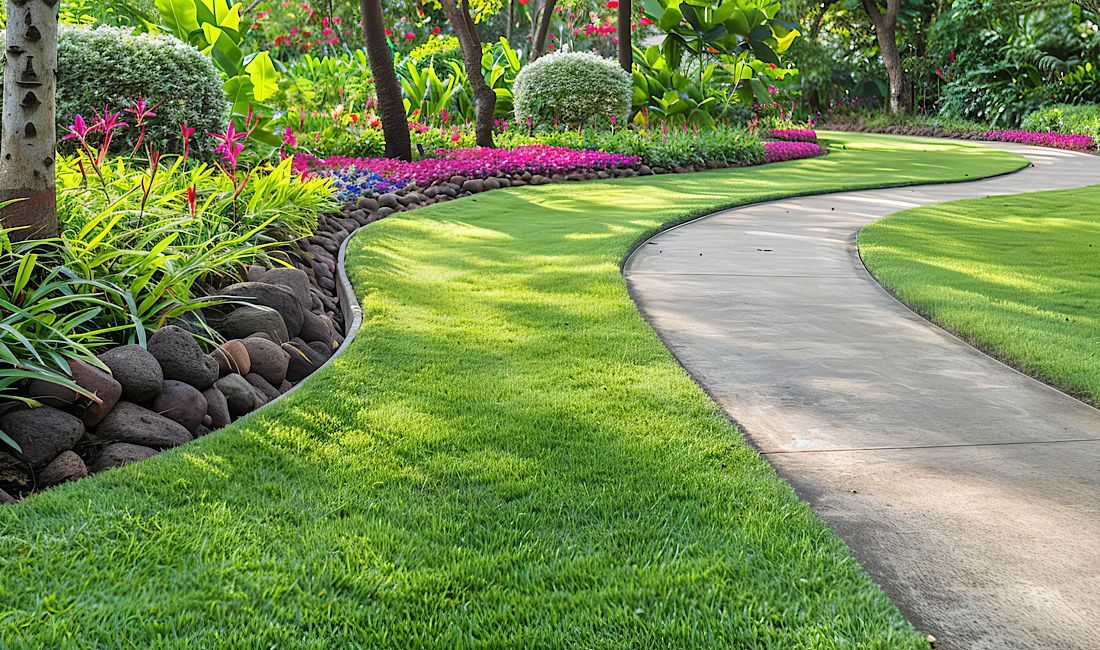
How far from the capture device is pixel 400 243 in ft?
23.2

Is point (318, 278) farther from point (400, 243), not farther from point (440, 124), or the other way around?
point (440, 124)

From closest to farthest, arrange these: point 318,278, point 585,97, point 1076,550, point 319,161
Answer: point 1076,550, point 318,278, point 319,161, point 585,97

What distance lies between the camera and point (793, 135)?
18.9 metres

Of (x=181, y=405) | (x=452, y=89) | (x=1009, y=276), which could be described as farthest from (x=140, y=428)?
(x=452, y=89)

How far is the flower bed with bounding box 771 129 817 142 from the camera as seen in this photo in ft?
61.1

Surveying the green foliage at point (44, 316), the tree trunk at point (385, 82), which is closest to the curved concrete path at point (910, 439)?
the green foliage at point (44, 316)

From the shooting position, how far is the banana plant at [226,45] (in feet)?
32.7

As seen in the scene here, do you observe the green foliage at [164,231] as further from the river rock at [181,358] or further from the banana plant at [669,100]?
the banana plant at [669,100]

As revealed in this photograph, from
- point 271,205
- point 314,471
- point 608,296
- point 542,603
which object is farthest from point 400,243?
point 542,603

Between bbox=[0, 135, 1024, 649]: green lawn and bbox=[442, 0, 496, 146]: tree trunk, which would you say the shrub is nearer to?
bbox=[442, 0, 496, 146]: tree trunk

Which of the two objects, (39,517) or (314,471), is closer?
(39,517)

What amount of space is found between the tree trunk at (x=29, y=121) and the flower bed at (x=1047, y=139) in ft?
69.0

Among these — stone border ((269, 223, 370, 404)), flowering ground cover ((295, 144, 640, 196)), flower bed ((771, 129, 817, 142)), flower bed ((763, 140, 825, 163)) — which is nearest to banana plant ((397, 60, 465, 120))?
flowering ground cover ((295, 144, 640, 196))

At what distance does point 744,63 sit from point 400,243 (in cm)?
1389
